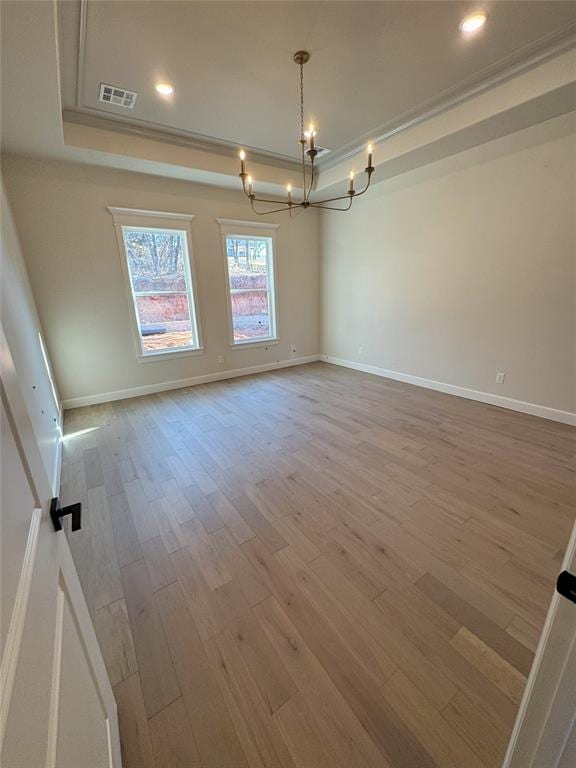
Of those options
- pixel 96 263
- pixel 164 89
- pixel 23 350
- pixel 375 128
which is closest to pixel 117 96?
pixel 164 89

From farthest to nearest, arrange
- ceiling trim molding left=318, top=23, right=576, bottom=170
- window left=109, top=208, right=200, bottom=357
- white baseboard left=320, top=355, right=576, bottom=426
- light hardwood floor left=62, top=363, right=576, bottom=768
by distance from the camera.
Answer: window left=109, top=208, right=200, bottom=357, white baseboard left=320, top=355, right=576, bottom=426, ceiling trim molding left=318, top=23, right=576, bottom=170, light hardwood floor left=62, top=363, right=576, bottom=768

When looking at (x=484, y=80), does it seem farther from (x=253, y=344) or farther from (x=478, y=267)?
(x=253, y=344)

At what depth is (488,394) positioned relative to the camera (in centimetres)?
389

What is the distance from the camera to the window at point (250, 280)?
15.9 feet

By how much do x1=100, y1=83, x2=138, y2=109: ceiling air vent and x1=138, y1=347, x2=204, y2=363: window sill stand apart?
272cm

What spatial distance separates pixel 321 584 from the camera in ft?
5.22

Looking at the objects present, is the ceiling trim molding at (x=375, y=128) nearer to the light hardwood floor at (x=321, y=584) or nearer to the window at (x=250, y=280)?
the window at (x=250, y=280)

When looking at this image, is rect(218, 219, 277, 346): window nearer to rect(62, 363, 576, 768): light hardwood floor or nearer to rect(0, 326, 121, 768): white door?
rect(62, 363, 576, 768): light hardwood floor

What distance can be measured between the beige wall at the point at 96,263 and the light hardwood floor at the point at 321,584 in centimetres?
134

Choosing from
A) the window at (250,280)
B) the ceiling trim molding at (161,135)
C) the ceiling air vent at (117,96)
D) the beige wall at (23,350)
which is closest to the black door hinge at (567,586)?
the beige wall at (23,350)

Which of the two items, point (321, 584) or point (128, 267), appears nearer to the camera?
point (321, 584)

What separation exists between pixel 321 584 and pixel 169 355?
3861 mm

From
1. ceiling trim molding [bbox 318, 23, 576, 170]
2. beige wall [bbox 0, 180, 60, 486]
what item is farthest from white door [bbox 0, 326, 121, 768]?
ceiling trim molding [bbox 318, 23, 576, 170]

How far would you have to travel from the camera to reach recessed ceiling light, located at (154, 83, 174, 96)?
2.68 m
